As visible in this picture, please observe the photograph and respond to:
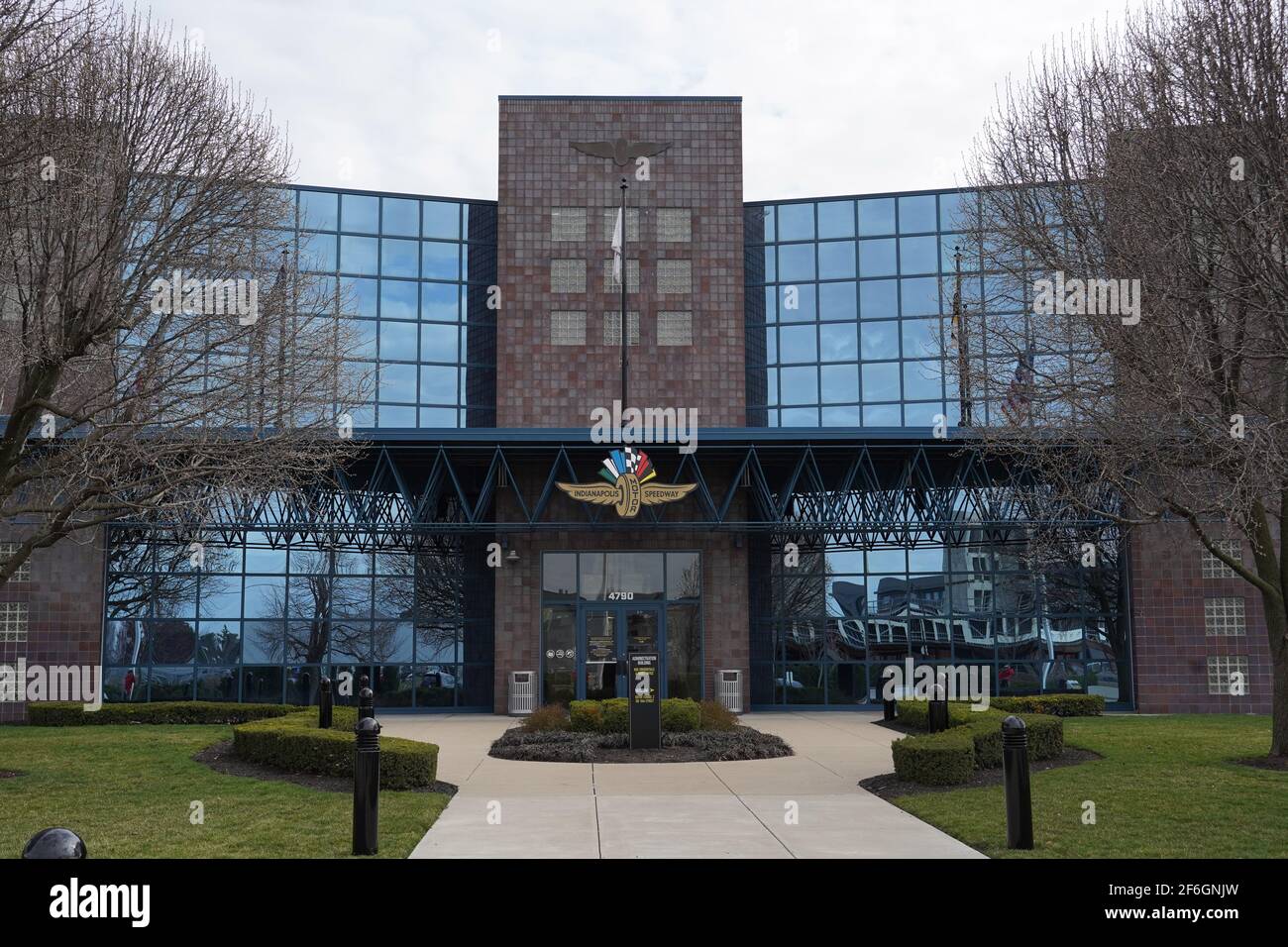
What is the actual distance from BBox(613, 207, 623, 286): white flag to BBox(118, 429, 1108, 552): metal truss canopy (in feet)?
17.2

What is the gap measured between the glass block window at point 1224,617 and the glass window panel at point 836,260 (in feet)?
43.6

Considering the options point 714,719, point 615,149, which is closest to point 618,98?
point 615,149

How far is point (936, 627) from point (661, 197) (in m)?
13.7

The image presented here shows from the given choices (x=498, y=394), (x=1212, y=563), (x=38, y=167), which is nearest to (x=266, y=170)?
(x=38, y=167)

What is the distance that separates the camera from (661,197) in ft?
108

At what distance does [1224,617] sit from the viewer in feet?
95.5

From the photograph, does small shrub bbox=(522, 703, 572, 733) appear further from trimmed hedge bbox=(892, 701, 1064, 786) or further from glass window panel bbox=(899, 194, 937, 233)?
glass window panel bbox=(899, 194, 937, 233)

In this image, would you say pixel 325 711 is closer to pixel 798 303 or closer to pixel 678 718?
pixel 678 718

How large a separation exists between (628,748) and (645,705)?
753 mm

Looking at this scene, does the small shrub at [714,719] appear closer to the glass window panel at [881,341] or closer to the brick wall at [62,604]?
the glass window panel at [881,341]

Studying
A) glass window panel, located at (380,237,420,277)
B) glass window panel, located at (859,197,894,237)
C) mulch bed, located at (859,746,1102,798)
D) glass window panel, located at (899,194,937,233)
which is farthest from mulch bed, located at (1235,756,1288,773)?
glass window panel, located at (380,237,420,277)

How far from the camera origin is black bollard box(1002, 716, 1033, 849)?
33.4 feet

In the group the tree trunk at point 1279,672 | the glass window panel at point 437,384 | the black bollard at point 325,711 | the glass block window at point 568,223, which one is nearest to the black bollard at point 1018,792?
the tree trunk at point 1279,672

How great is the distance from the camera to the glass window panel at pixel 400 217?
114ft
